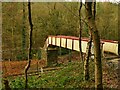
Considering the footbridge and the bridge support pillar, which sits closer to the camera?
the footbridge

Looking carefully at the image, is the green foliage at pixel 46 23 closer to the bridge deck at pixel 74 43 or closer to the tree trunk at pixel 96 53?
the bridge deck at pixel 74 43

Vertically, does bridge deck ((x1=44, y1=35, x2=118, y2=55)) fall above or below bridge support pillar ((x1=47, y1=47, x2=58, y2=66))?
above


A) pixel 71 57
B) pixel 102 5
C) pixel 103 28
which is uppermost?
pixel 102 5

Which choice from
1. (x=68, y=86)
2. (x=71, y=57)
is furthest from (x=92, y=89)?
(x=71, y=57)

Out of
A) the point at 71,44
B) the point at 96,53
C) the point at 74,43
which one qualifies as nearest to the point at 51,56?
the point at 71,44

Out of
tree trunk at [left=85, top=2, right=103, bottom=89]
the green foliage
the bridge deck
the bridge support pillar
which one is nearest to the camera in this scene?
tree trunk at [left=85, top=2, right=103, bottom=89]

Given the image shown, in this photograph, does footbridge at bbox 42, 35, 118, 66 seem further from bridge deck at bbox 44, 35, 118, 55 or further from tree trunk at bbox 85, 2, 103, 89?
tree trunk at bbox 85, 2, 103, 89

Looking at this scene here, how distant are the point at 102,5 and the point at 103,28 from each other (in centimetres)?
181

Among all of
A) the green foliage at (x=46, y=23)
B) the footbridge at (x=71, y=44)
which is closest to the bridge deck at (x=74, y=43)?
the footbridge at (x=71, y=44)

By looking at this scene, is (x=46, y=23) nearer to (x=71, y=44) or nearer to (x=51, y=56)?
(x=51, y=56)

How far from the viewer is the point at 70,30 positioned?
2156 centimetres

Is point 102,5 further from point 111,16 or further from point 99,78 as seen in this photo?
point 99,78

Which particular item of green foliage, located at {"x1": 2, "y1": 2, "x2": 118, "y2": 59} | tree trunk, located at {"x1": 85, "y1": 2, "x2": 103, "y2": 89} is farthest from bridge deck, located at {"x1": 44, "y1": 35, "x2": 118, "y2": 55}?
tree trunk, located at {"x1": 85, "y1": 2, "x2": 103, "y2": 89}

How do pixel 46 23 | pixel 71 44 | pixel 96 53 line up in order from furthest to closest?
pixel 46 23 → pixel 71 44 → pixel 96 53
